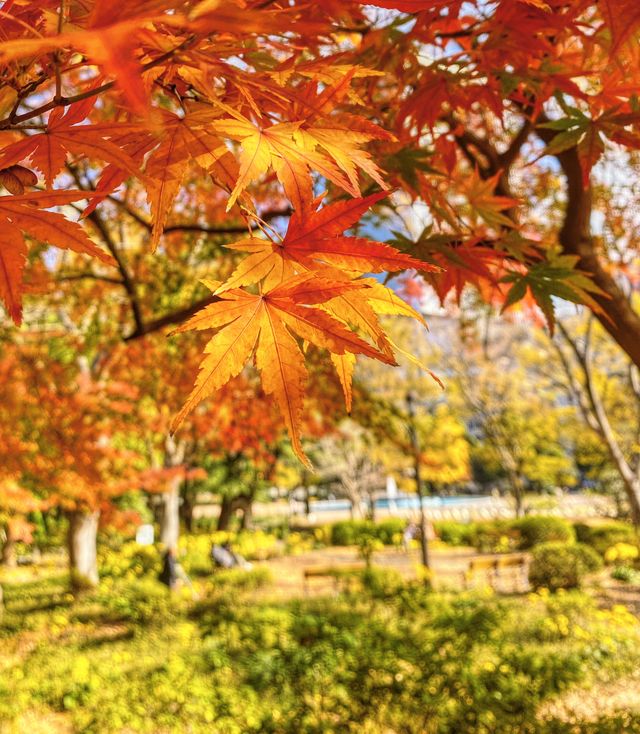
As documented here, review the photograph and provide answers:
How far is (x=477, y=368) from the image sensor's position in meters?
19.1

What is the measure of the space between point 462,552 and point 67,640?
13224mm

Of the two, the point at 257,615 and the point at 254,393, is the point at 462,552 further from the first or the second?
the point at 254,393

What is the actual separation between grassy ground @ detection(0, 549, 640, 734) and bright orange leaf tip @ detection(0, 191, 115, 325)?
17.0 ft

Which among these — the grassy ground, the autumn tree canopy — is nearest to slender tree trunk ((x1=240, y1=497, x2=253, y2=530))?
the grassy ground

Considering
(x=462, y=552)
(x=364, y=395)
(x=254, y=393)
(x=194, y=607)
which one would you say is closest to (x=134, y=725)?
(x=254, y=393)

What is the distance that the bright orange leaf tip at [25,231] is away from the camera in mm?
669

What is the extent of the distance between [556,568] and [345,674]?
24.9ft

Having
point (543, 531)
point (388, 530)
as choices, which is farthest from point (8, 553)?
point (543, 531)

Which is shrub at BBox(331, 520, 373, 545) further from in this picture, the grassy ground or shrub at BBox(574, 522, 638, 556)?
the grassy ground

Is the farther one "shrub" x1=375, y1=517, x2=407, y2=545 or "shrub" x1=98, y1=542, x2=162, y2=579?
"shrub" x1=375, y1=517, x2=407, y2=545

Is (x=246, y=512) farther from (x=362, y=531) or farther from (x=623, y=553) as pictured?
(x=623, y=553)

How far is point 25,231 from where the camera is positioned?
66 centimetres

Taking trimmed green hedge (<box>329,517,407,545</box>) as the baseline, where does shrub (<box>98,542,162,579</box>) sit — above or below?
above

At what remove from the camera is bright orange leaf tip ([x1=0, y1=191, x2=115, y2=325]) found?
67 centimetres
